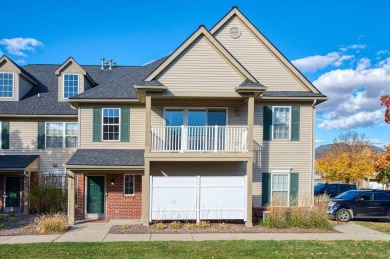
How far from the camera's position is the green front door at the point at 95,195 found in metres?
16.2

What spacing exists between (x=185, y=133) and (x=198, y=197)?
2728mm

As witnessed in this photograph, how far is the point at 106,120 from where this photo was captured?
16.7m

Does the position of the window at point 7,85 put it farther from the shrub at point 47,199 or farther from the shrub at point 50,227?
the shrub at point 50,227

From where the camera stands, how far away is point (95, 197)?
16281 mm

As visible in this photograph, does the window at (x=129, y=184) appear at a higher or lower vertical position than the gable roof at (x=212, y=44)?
lower

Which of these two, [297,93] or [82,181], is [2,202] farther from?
[297,93]

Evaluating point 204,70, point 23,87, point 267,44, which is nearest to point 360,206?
point 267,44

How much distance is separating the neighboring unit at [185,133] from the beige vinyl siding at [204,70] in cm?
4

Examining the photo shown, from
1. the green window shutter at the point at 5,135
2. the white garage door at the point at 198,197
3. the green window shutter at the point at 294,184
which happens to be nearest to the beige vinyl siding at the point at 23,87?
the green window shutter at the point at 5,135

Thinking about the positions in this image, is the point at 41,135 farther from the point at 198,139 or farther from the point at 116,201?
the point at 198,139

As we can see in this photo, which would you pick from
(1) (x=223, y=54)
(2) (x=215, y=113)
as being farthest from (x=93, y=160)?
(1) (x=223, y=54)

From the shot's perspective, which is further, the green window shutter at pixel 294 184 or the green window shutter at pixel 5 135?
the green window shutter at pixel 5 135

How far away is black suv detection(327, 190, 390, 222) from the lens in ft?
52.9

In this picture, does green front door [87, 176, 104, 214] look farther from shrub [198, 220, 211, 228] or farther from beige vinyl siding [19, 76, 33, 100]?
beige vinyl siding [19, 76, 33, 100]
